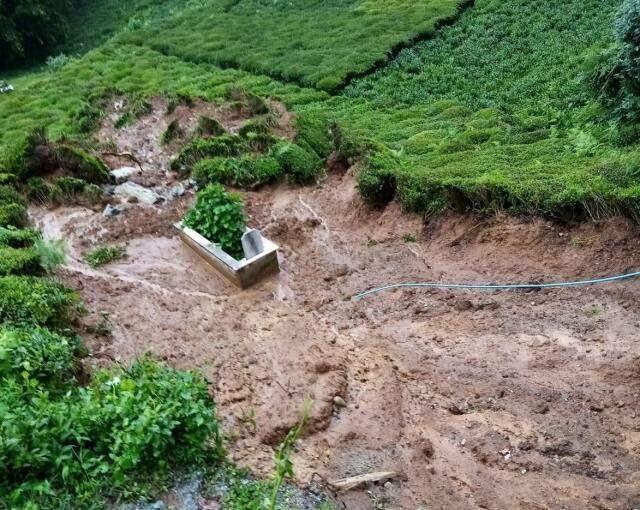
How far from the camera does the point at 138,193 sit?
11977 mm

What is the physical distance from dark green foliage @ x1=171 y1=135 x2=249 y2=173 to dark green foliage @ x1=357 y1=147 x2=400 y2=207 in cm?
297

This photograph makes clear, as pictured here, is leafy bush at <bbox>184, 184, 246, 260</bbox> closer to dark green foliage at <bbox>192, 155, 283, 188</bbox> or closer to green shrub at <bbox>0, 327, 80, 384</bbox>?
dark green foliage at <bbox>192, 155, 283, 188</bbox>

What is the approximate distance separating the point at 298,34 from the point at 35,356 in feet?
→ 57.6

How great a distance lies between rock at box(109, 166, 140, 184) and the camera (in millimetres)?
12500

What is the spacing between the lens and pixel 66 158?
12273 millimetres

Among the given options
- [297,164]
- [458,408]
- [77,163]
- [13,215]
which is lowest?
[458,408]

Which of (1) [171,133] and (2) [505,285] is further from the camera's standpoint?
(1) [171,133]

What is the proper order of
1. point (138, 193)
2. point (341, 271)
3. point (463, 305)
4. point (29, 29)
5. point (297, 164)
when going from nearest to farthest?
point (463, 305) < point (341, 271) < point (138, 193) < point (297, 164) < point (29, 29)

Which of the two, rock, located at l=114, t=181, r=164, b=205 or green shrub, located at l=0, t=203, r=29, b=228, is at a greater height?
green shrub, located at l=0, t=203, r=29, b=228

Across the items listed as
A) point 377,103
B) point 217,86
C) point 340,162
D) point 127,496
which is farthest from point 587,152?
point 217,86

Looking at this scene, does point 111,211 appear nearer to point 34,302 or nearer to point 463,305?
point 34,302

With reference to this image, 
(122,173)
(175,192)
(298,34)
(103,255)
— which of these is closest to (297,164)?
(175,192)

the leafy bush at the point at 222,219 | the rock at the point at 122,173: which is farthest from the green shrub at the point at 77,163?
the leafy bush at the point at 222,219

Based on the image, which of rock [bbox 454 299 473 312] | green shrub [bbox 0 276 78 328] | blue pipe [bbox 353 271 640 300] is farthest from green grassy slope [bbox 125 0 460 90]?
green shrub [bbox 0 276 78 328]
